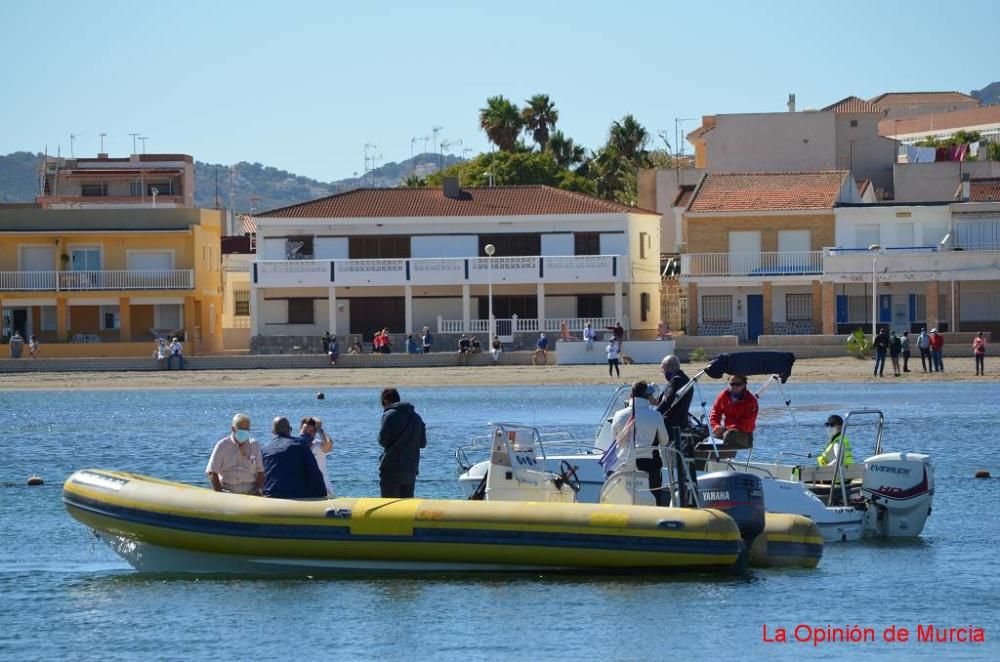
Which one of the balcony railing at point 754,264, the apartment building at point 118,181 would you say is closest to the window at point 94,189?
the apartment building at point 118,181

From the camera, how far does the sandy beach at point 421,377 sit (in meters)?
52.5

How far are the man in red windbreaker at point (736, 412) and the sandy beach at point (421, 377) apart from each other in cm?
3125

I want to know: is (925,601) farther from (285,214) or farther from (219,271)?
(219,271)

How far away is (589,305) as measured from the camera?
68500 mm

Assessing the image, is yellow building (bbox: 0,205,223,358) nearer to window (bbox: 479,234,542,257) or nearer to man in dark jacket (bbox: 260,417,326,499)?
window (bbox: 479,234,542,257)

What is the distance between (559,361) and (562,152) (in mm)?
44038

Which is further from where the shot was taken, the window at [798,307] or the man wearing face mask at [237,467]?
Result: the window at [798,307]

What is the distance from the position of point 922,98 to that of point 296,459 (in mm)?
135925

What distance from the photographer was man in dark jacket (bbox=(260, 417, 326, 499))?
17.8m

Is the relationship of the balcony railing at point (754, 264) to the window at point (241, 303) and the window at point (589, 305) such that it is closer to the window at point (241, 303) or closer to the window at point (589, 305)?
the window at point (589, 305)

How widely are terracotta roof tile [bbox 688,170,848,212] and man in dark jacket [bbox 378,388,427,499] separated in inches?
1921

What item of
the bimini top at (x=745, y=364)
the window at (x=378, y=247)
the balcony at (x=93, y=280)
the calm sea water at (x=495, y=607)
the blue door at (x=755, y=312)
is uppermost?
the window at (x=378, y=247)

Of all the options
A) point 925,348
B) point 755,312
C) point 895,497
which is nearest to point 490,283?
point 755,312

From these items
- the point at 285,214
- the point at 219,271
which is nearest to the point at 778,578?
the point at 285,214
